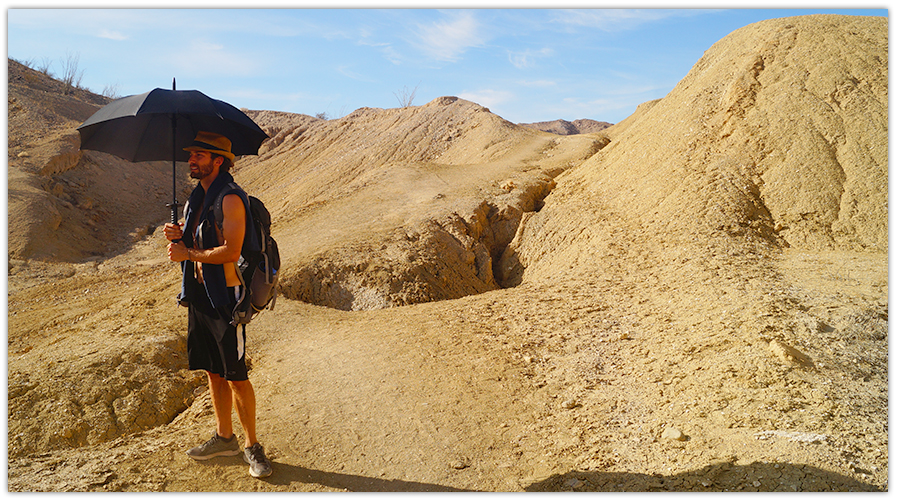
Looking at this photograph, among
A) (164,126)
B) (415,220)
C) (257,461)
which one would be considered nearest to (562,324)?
(257,461)

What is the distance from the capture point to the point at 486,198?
33.1 feet

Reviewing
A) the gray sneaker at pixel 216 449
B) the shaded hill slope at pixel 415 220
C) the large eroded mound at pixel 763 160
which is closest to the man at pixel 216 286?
the gray sneaker at pixel 216 449

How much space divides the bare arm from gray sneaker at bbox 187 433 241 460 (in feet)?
3.56

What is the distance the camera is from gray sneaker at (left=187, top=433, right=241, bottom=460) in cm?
317

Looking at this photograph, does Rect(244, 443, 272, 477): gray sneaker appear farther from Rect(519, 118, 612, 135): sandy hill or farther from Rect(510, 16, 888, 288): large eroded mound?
Rect(519, 118, 612, 135): sandy hill

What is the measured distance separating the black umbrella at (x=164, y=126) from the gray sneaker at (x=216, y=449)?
127 centimetres

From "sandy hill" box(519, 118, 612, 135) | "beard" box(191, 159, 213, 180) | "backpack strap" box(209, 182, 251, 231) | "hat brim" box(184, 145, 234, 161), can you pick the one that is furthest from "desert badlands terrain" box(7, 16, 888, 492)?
"sandy hill" box(519, 118, 612, 135)

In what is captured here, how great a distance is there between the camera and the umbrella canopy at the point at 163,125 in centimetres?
312

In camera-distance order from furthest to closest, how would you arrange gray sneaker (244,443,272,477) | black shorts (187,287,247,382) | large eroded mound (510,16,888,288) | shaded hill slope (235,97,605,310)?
1. shaded hill slope (235,97,605,310)
2. large eroded mound (510,16,888,288)
3. gray sneaker (244,443,272,477)
4. black shorts (187,287,247,382)

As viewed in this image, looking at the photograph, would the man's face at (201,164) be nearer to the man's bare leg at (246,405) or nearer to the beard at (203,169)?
the beard at (203,169)

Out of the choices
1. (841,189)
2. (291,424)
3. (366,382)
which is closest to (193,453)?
(291,424)

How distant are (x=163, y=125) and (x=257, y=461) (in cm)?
216

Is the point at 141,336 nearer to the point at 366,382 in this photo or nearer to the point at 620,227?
the point at 366,382

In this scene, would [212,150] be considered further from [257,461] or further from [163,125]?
[257,461]
